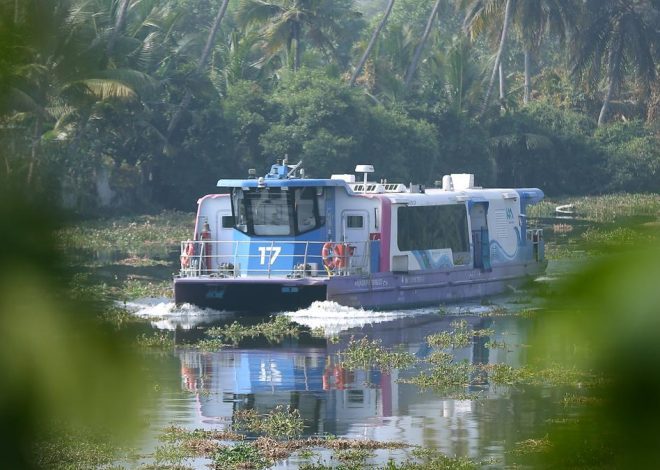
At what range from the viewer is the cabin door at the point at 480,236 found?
29094mm

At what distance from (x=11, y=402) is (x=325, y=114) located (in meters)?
52.2

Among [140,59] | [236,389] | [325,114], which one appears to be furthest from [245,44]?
[236,389]

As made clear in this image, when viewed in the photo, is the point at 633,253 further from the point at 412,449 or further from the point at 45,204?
the point at 412,449

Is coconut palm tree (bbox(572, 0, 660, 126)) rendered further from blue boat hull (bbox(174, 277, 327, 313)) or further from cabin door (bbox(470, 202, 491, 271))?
blue boat hull (bbox(174, 277, 327, 313))

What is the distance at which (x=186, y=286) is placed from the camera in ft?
84.4

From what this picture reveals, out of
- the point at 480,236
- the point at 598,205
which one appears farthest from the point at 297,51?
the point at 480,236

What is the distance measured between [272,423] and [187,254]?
11.9m

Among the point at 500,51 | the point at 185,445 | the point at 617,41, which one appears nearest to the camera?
the point at 185,445

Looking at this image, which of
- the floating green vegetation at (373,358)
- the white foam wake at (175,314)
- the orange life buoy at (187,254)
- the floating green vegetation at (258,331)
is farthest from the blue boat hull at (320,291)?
the floating green vegetation at (373,358)

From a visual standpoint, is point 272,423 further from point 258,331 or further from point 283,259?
point 283,259

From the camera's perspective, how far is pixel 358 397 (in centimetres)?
1697

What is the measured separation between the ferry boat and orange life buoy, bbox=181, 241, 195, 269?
0.02 m

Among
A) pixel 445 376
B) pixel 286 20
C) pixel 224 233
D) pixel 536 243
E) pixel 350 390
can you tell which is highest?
pixel 286 20

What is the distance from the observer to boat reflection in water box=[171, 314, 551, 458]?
14.2m
